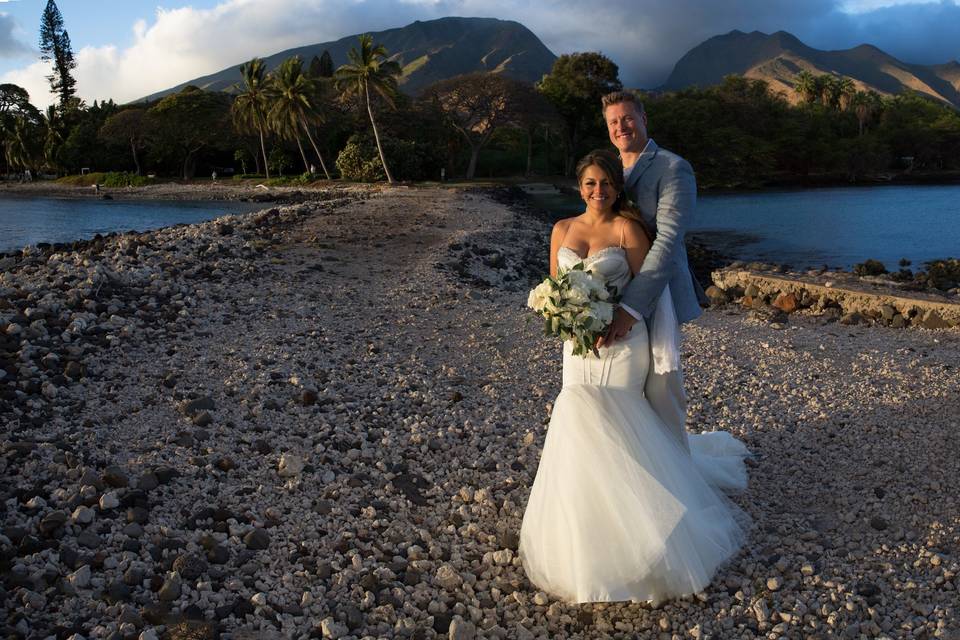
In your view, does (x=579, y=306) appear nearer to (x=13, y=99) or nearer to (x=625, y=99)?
(x=625, y=99)

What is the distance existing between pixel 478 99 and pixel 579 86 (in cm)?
1202

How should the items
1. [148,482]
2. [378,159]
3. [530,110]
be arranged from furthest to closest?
[530,110] → [378,159] → [148,482]

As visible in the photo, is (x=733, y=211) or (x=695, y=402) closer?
(x=695, y=402)

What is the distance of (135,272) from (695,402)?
856 centimetres

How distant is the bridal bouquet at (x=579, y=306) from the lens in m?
3.84

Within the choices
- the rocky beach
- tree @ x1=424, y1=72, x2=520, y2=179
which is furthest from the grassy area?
the rocky beach

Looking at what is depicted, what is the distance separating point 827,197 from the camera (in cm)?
5381

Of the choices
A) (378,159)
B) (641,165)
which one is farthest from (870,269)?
(378,159)

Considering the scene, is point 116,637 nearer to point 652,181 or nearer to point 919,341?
point 652,181

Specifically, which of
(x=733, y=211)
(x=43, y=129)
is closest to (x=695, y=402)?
(x=733, y=211)

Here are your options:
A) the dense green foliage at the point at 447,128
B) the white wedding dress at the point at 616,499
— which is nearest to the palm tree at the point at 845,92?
the dense green foliage at the point at 447,128

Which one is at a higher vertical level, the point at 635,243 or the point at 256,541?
the point at 635,243

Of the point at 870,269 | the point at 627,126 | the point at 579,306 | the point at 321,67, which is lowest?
the point at 870,269

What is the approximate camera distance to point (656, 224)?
13.4 feet
